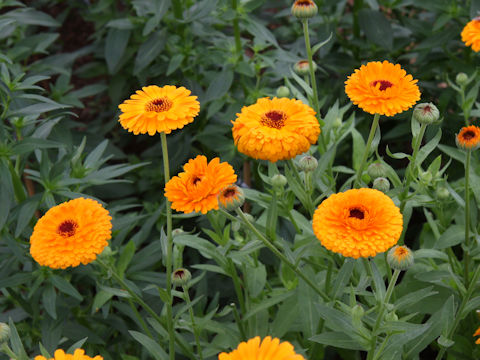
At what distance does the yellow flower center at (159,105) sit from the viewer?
1.64 metres

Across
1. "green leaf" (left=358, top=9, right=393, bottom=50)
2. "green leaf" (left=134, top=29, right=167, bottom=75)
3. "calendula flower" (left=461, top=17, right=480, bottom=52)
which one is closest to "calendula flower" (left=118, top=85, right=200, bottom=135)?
"calendula flower" (left=461, top=17, right=480, bottom=52)

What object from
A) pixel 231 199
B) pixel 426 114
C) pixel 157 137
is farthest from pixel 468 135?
pixel 157 137

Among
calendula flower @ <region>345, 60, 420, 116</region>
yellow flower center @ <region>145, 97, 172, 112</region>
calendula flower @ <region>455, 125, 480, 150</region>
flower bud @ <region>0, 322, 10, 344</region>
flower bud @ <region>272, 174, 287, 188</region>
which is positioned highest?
calendula flower @ <region>345, 60, 420, 116</region>

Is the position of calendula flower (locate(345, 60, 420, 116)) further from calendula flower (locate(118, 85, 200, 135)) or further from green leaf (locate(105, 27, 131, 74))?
green leaf (locate(105, 27, 131, 74))

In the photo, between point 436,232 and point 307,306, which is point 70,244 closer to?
point 307,306

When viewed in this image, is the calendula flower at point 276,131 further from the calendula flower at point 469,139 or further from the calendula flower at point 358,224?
the calendula flower at point 469,139

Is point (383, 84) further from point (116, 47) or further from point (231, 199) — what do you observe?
point (116, 47)

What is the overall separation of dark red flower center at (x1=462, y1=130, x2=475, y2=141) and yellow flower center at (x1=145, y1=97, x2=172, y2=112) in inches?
31.5

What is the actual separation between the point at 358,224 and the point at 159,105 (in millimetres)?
625

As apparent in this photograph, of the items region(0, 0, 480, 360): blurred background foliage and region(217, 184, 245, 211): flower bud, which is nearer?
region(217, 184, 245, 211): flower bud

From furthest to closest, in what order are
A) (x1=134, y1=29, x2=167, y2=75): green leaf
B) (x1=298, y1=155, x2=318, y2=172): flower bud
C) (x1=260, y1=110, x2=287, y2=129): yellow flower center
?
(x1=134, y1=29, x2=167, y2=75): green leaf, (x1=298, y1=155, x2=318, y2=172): flower bud, (x1=260, y1=110, x2=287, y2=129): yellow flower center

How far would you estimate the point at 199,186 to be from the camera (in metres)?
1.51

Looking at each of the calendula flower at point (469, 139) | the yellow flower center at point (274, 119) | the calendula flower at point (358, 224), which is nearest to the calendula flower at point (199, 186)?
the yellow flower center at point (274, 119)

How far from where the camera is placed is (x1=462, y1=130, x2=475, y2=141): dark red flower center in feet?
5.54
